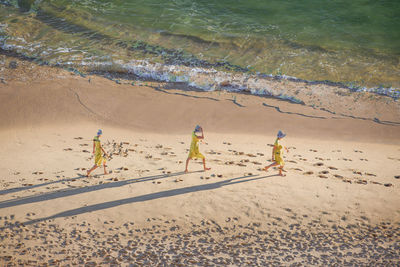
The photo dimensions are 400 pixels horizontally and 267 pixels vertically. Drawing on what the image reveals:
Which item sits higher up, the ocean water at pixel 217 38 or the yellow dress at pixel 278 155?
the ocean water at pixel 217 38

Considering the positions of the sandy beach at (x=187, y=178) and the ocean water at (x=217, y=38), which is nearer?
the sandy beach at (x=187, y=178)

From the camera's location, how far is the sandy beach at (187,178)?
6.09 meters

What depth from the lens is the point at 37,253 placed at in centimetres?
588

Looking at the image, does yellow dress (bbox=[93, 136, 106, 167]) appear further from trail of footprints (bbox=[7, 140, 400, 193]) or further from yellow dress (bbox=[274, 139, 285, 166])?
yellow dress (bbox=[274, 139, 285, 166])

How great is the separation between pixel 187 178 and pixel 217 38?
1104cm

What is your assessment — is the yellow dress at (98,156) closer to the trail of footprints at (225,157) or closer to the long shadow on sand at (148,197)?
the trail of footprints at (225,157)

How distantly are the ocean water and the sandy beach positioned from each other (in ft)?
5.57

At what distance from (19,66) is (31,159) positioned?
259 inches

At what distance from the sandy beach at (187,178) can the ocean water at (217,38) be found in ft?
5.57

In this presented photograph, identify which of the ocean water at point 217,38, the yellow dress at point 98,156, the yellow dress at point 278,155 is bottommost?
the yellow dress at point 98,156

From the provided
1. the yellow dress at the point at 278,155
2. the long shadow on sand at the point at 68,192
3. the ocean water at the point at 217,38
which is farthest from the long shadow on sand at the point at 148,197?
the ocean water at the point at 217,38

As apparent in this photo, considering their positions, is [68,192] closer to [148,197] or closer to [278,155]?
[148,197]

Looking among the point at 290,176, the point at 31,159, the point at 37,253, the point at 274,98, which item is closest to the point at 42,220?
the point at 37,253

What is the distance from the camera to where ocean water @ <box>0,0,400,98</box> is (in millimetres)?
14742
